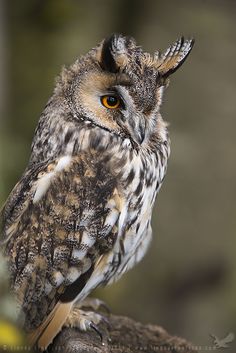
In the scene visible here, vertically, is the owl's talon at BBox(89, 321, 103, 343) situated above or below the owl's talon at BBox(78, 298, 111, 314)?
above

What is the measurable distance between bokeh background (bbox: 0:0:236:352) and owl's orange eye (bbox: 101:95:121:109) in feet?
10.2

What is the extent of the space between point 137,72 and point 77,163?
448 millimetres

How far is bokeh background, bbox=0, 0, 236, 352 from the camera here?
594cm

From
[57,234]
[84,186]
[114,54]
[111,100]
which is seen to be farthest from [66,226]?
[114,54]

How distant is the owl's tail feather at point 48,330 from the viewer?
9.38ft

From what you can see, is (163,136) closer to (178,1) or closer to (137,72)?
(137,72)

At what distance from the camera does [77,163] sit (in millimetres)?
2904

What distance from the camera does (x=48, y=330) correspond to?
286 centimetres

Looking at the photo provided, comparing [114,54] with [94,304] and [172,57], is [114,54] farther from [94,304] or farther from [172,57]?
[94,304]

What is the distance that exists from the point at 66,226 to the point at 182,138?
329 cm

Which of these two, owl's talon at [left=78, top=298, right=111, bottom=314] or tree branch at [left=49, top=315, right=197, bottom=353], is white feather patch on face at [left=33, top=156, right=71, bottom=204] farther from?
owl's talon at [left=78, top=298, right=111, bottom=314]

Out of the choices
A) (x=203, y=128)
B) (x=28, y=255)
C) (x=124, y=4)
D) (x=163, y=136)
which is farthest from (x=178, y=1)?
(x=28, y=255)

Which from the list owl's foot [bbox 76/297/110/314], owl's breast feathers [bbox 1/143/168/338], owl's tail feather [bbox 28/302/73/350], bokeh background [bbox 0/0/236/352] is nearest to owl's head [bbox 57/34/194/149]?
owl's breast feathers [bbox 1/143/168/338]

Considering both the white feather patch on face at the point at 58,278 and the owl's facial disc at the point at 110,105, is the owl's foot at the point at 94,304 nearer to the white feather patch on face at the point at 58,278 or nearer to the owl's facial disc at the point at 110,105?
the white feather patch on face at the point at 58,278
